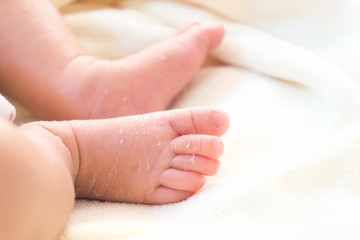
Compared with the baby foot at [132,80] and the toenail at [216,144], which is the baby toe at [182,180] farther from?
the baby foot at [132,80]

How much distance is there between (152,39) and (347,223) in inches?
20.6

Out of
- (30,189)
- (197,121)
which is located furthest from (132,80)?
(30,189)

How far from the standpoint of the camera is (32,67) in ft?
2.53

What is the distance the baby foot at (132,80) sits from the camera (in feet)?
2.51

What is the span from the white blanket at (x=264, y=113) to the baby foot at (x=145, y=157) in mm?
19

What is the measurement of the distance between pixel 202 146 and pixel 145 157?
72mm

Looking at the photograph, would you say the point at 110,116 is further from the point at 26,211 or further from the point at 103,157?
the point at 26,211

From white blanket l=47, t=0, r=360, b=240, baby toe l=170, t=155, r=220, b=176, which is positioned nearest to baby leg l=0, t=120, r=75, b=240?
white blanket l=47, t=0, r=360, b=240

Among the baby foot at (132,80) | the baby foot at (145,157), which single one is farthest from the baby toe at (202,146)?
the baby foot at (132,80)

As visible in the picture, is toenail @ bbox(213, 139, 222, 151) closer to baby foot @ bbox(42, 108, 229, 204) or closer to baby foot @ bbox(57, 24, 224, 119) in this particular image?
baby foot @ bbox(42, 108, 229, 204)

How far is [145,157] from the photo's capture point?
65 centimetres

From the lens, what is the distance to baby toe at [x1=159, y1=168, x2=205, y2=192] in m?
0.64

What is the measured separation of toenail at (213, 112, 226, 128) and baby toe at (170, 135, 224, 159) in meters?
0.03

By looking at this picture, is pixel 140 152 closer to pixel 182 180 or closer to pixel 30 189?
pixel 182 180
